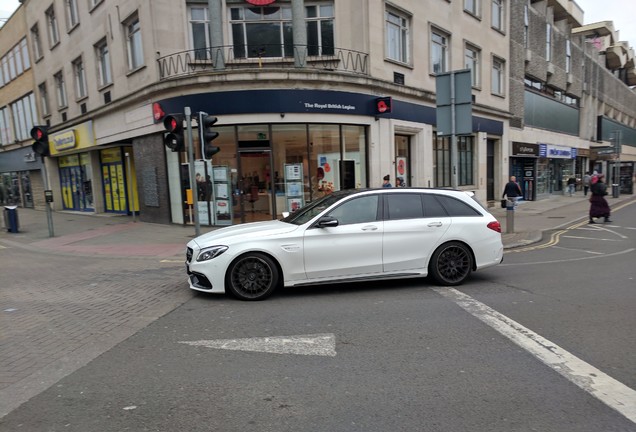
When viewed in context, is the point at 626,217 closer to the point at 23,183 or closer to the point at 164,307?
the point at 164,307

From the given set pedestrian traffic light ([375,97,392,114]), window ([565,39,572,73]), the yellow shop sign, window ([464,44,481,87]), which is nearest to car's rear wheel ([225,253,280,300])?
pedestrian traffic light ([375,97,392,114])

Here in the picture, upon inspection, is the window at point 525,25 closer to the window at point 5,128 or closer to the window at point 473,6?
the window at point 473,6

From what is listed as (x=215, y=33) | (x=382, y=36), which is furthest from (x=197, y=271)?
(x=382, y=36)

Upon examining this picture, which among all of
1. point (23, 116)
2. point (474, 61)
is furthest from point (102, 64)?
point (474, 61)

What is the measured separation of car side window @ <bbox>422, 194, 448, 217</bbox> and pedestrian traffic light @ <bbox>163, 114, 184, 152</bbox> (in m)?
5.85

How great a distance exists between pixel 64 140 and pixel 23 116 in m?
9.27

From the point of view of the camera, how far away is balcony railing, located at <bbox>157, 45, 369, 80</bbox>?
1367 cm

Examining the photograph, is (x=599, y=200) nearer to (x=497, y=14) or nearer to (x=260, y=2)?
(x=497, y=14)

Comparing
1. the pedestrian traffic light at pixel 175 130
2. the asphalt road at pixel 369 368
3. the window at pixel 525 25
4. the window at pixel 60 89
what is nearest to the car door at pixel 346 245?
the asphalt road at pixel 369 368

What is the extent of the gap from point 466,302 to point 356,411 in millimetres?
3113

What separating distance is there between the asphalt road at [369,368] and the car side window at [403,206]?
3.93ft

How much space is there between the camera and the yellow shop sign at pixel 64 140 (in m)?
20.1

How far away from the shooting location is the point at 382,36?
14.8 meters

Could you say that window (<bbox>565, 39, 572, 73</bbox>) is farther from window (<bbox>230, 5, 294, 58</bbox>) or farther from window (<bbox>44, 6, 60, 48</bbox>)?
window (<bbox>44, 6, 60, 48</bbox>)
